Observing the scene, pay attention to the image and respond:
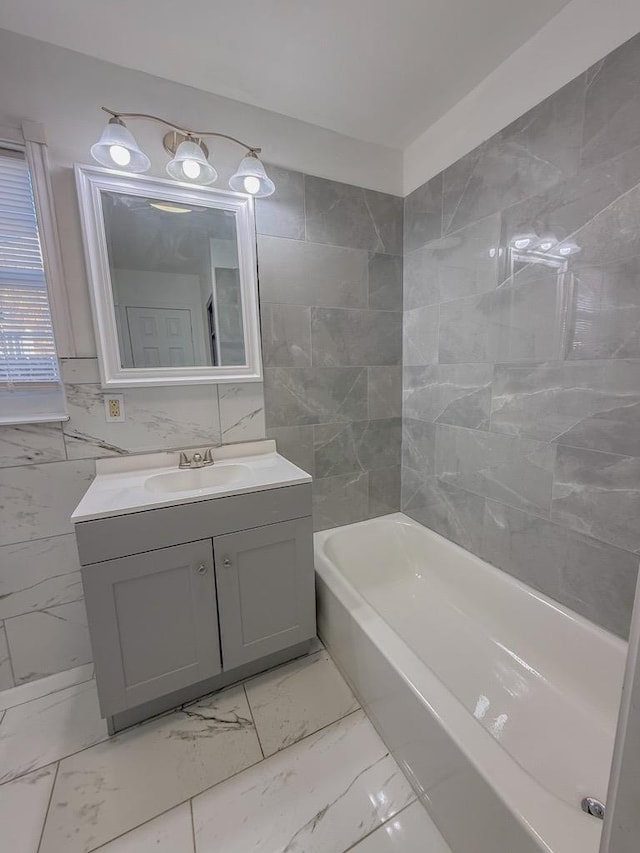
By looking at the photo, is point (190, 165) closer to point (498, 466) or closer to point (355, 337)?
point (355, 337)

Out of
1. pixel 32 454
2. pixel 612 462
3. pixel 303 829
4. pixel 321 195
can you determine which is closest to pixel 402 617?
pixel 303 829

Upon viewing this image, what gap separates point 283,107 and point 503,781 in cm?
249

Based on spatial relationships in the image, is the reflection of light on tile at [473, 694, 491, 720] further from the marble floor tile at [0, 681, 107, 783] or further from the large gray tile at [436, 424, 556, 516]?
the marble floor tile at [0, 681, 107, 783]

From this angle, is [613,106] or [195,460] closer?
[613,106]

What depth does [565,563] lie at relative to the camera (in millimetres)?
1344

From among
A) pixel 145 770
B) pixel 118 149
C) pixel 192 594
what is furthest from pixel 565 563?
pixel 118 149

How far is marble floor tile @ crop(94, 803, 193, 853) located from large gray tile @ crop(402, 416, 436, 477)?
1669mm

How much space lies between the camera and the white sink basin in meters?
1.51

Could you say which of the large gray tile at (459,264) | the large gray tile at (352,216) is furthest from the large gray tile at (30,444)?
the large gray tile at (459,264)

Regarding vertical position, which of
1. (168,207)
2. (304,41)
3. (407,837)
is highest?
(304,41)

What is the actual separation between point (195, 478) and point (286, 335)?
83 centimetres

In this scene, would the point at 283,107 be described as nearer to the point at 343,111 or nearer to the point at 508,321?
the point at 343,111

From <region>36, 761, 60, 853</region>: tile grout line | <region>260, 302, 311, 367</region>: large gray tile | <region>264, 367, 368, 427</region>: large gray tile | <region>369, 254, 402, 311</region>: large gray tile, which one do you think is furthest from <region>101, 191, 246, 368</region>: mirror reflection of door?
<region>36, 761, 60, 853</region>: tile grout line

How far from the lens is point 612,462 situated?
1.17 metres
